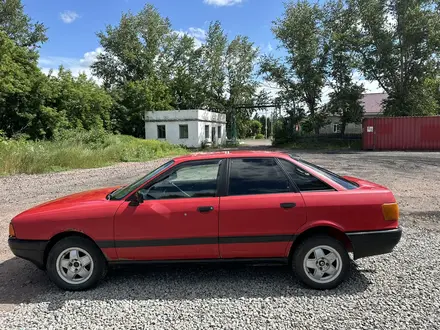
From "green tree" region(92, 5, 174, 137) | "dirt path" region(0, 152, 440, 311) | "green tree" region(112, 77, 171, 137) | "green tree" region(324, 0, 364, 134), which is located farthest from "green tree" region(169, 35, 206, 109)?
"dirt path" region(0, 152, 440, 311)

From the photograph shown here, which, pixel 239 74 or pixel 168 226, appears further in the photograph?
pixel 239 74

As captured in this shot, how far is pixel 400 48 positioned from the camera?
28984 mm

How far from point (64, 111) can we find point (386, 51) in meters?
27.7

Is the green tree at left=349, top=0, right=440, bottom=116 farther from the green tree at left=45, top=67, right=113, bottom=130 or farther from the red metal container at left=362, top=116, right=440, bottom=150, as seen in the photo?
the green tree at left=45, top=67, right=113, bottom=130

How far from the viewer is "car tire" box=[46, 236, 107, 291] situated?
3.76 metres

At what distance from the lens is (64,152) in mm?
17094

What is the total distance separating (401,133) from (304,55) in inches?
489

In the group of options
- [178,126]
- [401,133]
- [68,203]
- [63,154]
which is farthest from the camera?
[178,126]

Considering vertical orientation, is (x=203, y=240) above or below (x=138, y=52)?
below

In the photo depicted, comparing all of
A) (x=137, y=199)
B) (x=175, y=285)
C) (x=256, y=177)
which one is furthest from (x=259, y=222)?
(x=137, y=199)

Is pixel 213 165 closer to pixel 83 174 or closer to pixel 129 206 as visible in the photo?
pixel 129 206

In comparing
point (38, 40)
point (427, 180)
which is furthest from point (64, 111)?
point (427, 180)

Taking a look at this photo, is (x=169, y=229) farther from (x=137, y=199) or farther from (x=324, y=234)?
(x=324, y=234)

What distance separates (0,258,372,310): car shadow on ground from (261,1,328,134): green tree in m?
31.6
